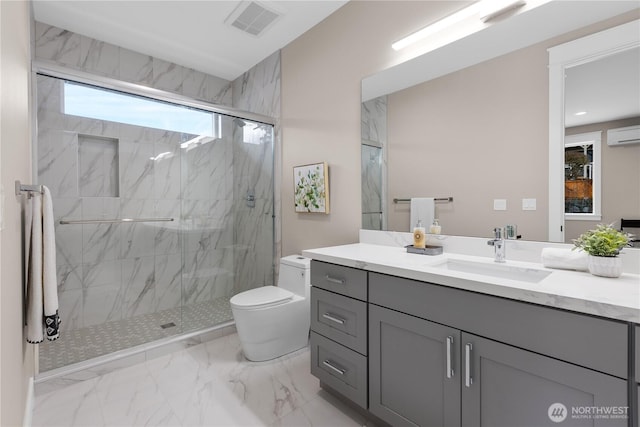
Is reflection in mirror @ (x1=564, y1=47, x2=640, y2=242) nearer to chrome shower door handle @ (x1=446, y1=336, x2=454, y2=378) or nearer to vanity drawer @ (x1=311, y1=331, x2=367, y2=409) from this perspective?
chrome shower door handle @ (x1=446, y1=336, x2=454, y2=378)

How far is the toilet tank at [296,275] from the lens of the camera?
2348 mm

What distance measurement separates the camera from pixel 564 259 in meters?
1.30

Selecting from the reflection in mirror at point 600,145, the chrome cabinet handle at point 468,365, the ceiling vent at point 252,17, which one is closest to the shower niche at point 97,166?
the ceiling vent at point 252,17

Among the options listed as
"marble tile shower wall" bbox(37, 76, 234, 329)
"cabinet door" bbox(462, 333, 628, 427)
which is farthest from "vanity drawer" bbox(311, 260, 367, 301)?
"marble tile shower wall" bbox(37, 76, 234, 329)

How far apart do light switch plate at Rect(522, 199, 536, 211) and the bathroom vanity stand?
27cm

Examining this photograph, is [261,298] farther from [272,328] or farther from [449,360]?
[449,360]

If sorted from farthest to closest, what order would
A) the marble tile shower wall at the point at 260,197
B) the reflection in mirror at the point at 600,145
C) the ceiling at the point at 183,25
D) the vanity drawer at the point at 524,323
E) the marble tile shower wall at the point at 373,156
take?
the marble tile shower wall at the point at 260,197, the ceiling at the point at 183,25, the marble tile shower wall at the point at 373,156, the reflection in mirror at the point at 600,145, the vanity drawer at the point at 524,323

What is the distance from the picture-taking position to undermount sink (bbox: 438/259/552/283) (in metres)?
1.32

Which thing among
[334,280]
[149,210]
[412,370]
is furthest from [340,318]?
[149,210]

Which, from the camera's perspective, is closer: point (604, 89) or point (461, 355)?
point (461, 355)

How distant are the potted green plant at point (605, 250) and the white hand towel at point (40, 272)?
2253 millimetres

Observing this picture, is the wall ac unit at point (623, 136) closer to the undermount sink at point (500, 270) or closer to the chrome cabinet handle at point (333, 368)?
the undermount sink at point (500, 270)

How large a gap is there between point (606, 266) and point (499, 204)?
20.6 inches

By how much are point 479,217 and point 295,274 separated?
1.37m
